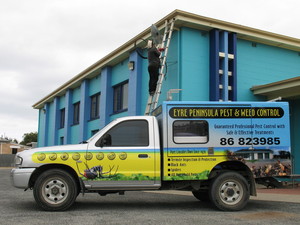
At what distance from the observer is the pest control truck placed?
8.10 m

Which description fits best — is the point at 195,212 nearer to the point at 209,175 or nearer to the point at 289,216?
the point at 209,175

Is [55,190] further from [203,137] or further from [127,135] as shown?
[203,137]

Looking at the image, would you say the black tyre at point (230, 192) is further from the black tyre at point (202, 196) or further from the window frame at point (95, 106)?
the window frame at point (95, 106)

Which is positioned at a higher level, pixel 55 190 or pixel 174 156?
pixel 174 156

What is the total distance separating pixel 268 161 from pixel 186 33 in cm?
793

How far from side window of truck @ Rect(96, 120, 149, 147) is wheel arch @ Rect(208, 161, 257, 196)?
5.45 feet

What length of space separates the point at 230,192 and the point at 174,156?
1451mm

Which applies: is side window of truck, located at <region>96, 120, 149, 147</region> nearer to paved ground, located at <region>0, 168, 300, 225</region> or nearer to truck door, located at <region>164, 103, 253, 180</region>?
truck door, located at <region>164, 103, 253, 180</region>

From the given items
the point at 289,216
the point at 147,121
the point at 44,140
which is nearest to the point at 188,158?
the point at 147,121

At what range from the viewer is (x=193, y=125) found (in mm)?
8414

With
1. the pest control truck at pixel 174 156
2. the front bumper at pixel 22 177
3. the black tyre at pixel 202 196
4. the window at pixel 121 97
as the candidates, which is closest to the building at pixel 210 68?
the window at pixel 121 97

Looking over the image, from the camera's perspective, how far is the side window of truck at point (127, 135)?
8289 millimetres

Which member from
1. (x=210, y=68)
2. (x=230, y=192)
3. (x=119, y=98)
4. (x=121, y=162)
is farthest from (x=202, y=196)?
(x=119, y=98)

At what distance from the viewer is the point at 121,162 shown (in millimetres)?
8141
